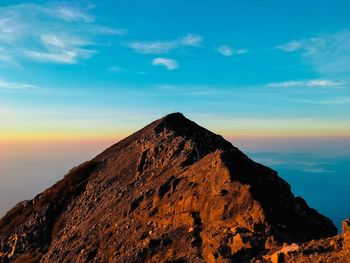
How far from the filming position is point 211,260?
77.8 feet

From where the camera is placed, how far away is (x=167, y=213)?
103ft

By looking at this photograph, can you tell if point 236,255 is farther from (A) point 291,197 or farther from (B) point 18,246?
(B) point 18,246

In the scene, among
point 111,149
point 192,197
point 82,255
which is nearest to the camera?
point 192,197

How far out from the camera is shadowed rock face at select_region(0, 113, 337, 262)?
25.6 m

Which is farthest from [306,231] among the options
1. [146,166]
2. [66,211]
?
[66,211]

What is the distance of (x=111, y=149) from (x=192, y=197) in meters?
35.0

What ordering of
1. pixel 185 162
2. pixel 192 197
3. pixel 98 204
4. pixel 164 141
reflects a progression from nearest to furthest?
pixel 192 197 → pixel 185 162 → pixel 98 204 → pixel 164 141

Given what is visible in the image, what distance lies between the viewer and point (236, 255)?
74.4 feet

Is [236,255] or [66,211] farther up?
[236,255]

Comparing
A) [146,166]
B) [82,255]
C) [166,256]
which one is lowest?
[82,255]

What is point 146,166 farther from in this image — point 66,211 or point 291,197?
point 291,197

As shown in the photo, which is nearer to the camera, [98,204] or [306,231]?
[306,231]

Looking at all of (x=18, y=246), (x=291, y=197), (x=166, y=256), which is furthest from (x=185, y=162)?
(x=18, y=246)

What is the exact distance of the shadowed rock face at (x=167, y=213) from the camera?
84.1ft
